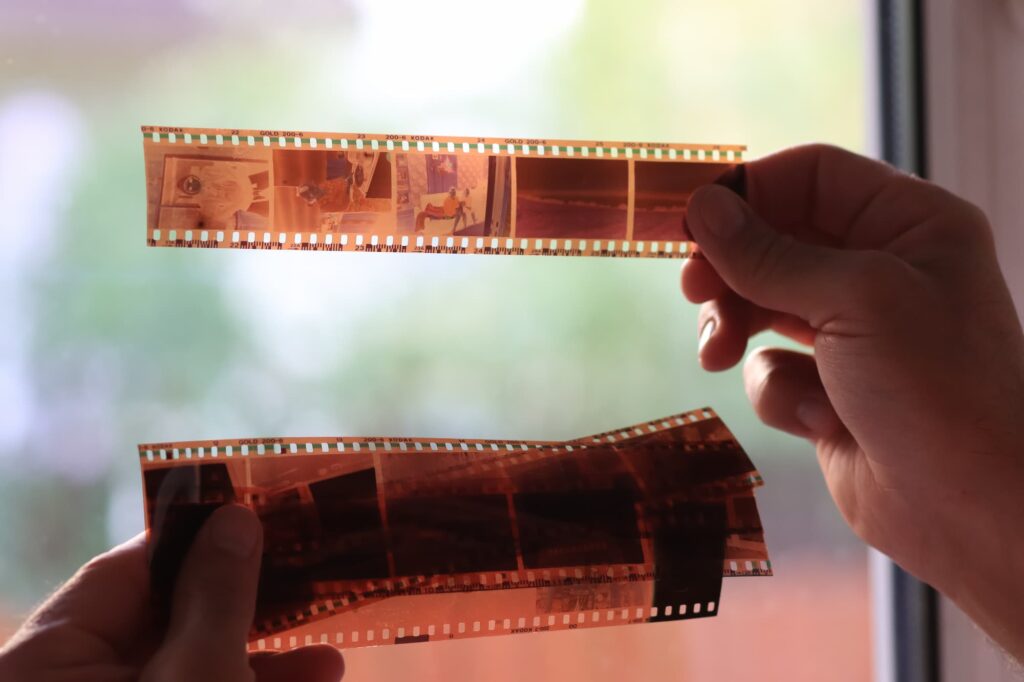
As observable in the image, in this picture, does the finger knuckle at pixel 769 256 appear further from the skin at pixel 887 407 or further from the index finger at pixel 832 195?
the index finger at pixel 832 195

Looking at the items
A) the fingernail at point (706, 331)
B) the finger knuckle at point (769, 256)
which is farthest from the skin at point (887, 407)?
the fingernail at point (706, 331)

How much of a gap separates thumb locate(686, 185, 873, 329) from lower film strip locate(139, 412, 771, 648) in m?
0.19

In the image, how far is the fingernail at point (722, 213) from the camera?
0.83 meters

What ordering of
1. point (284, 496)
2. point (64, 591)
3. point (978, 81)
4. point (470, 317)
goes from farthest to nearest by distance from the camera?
point (978, 81) < point (470, 317) < point (284, 496) < point (64, 591)

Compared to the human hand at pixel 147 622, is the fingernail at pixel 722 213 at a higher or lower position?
higher

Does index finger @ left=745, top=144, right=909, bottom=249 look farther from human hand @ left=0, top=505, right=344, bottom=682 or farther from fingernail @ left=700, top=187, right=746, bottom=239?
human hand @ left=0, top=505, right=344, bottom=682

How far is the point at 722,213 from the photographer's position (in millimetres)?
833

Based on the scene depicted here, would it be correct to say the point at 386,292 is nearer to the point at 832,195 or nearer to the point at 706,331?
the point at 706,331

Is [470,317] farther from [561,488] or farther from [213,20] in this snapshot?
[213,20]

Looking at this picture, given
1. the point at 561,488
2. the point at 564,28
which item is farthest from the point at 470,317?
the point at 564,28

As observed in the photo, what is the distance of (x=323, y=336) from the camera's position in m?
0.93

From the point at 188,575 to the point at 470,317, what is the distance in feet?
1.49

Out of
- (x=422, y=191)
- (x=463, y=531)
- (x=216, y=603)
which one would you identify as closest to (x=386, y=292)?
(x=422, y=191)

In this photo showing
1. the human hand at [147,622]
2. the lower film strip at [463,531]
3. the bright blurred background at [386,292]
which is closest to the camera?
the human hand at [147,622]
